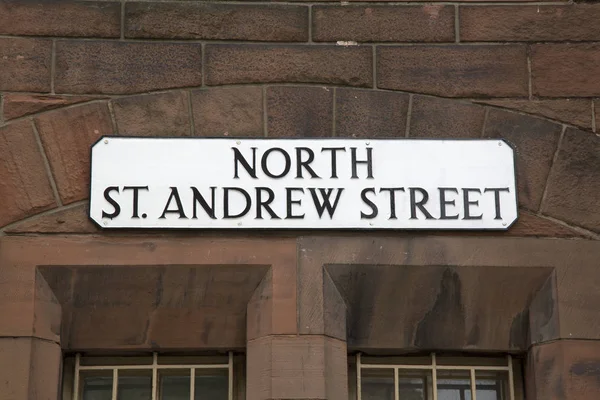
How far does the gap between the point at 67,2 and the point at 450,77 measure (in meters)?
1.98

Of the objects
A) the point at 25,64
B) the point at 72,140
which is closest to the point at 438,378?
the point at 72,140

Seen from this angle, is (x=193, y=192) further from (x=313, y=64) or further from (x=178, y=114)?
(x=313, y=64)

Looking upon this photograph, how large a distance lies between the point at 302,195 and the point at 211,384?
105 centimetres

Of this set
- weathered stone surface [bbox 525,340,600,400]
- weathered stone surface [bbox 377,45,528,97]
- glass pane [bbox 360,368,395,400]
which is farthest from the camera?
weathered stone surface [bbox 377,45,528,97]

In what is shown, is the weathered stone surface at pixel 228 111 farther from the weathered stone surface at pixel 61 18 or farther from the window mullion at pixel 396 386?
the window mullion at pixel 396 386

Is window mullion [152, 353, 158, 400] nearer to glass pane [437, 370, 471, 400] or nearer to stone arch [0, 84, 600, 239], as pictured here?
stone arch [0, 84, 600, 239]

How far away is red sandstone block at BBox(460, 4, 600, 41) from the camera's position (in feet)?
25.2

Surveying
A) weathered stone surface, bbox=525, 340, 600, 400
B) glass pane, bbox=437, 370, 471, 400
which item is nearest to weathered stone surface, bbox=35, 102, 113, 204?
glass pane, bbox=437, 370, 471, 400

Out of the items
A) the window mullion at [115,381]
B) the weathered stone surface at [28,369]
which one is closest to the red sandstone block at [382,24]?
the window mullion at [115,381]

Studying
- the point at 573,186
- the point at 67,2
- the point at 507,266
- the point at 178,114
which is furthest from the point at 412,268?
the point at 67,2

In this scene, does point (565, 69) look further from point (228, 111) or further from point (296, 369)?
point (296, 369)

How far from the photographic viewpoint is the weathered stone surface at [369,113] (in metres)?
7.48

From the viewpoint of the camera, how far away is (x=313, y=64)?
24.8 ft

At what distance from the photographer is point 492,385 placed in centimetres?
754
